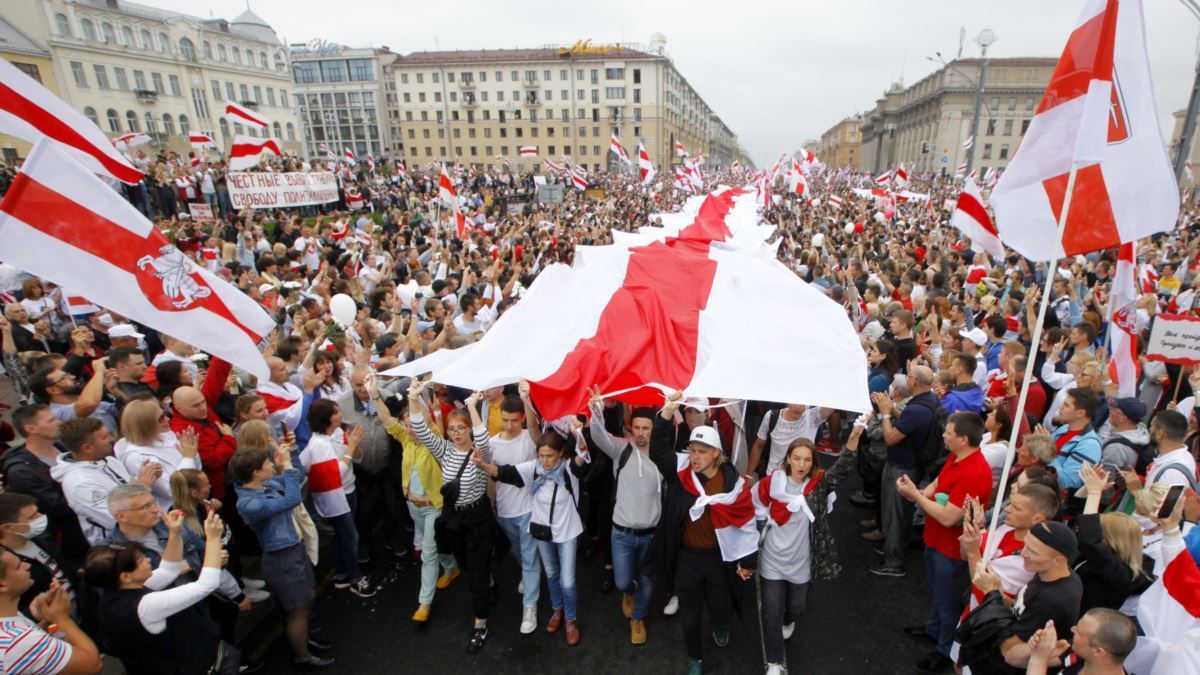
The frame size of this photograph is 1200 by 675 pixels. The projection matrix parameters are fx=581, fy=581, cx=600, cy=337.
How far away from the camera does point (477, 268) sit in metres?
10.8

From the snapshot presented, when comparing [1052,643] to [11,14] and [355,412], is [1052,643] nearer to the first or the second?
[355,412]

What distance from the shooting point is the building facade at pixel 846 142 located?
410ft

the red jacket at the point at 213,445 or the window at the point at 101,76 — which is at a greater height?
the window at the point at 101,76

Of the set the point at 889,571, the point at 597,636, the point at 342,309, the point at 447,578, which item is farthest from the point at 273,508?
the point at 889,571

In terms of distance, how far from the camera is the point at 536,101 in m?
81.7

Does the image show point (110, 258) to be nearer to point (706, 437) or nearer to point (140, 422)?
point (140, 422)

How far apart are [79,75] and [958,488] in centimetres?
6056

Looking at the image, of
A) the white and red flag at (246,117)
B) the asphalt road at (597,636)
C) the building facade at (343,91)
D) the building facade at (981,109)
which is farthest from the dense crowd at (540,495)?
the building facade at (343,91)

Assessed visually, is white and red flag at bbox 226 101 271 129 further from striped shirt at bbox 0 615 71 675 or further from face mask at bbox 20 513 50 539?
striped shirt at bbox 0 615 71 675

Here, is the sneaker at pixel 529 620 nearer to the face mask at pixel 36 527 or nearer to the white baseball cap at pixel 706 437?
the white baseball cap at pixel 706 437

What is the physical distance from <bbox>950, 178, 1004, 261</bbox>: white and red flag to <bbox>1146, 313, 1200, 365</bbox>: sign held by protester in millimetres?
1368

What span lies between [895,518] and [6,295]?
10636mm

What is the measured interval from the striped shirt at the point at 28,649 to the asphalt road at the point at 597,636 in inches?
73.0

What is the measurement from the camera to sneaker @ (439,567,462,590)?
16.0ft
